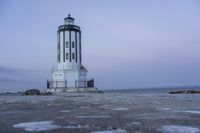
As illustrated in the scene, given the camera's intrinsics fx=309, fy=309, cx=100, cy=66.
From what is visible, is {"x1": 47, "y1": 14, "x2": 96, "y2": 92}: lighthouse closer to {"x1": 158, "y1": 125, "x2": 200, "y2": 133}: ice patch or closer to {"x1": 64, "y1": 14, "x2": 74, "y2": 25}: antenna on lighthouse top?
{"x1": 64, "y1": 14, "x2": 74, "y2": 25}: antenna on lighthouse top

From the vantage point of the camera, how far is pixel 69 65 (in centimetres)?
6172

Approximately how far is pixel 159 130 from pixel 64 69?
5665 cm

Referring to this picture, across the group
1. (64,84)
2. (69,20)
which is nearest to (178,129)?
(64,84)

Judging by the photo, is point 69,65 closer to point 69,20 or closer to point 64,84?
point 64,84

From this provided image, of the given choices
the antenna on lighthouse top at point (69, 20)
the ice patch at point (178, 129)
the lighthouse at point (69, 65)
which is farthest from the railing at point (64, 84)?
the ice patch at point (178, 129)

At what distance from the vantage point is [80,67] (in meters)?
63.2

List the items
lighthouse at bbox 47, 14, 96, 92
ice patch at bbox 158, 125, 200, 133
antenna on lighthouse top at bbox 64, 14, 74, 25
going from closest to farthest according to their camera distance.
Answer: ice patch at bbox 158, 125, 200, 133
lighthouse at bbox 47, 14, 96, 92
antenna on lighthouse top at bbox 64, 14, 74, 25

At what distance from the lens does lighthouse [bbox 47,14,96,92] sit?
201 feet

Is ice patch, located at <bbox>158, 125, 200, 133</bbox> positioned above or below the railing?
below

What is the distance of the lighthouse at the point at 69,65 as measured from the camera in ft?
201

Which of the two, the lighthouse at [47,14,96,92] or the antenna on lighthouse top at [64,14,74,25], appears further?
the antenna on lighthouse top at [64,14,74,25]

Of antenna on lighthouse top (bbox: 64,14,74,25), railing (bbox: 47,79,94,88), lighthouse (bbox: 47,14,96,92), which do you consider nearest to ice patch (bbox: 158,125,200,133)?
lighthouse (bbox: 47,14,96,92)

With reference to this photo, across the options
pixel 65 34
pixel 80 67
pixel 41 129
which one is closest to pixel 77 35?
pixel 65 34

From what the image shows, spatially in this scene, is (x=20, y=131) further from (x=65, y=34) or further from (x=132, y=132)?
(x=65, y=34)
